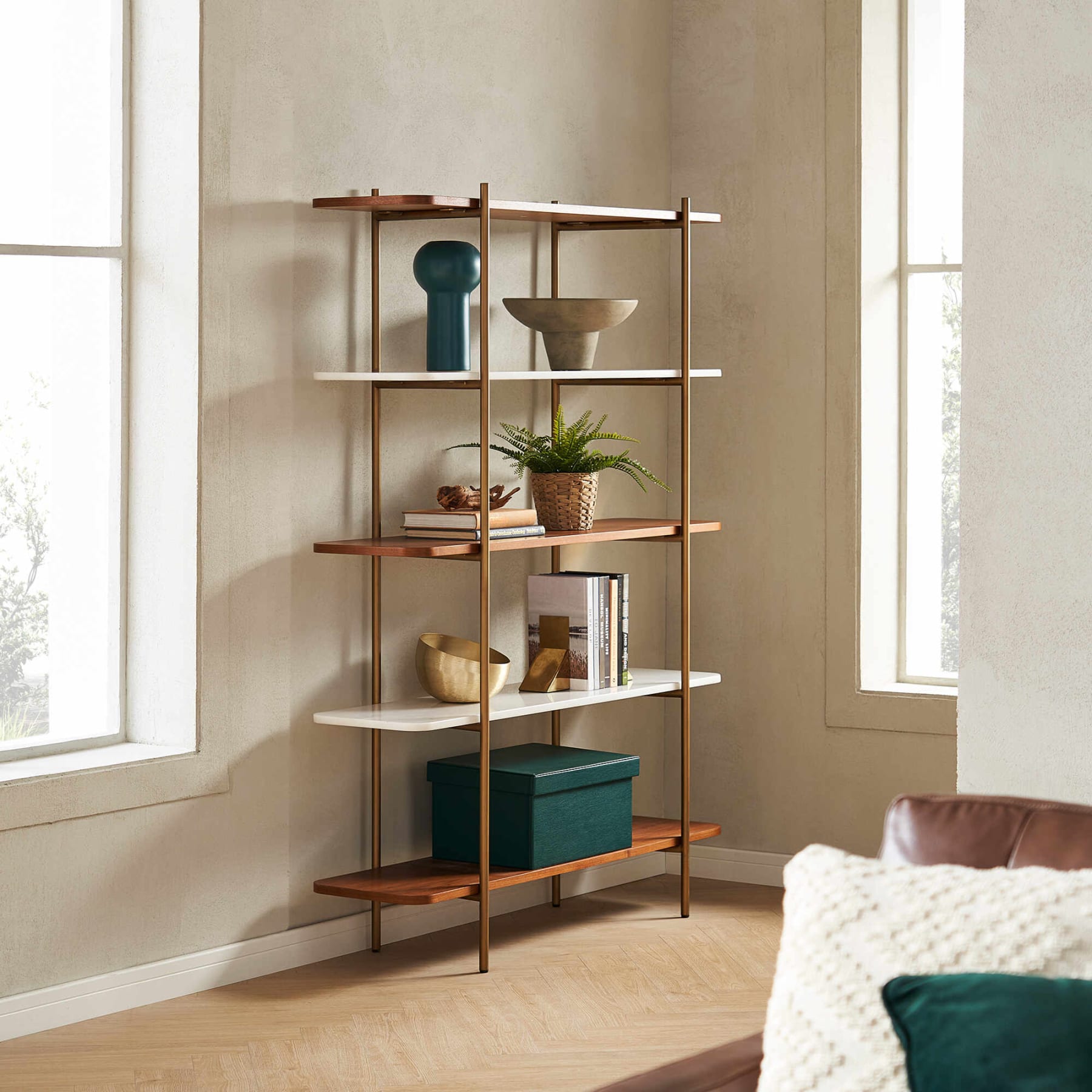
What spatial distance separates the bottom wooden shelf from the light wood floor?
0.71 feet

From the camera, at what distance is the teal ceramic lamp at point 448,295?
14.2ft

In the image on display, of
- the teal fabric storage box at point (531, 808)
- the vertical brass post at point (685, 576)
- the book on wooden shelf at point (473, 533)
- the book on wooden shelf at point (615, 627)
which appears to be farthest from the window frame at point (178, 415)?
the vertical brass post at point (685, 576)

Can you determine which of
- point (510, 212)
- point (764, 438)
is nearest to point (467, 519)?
point (510, 212)

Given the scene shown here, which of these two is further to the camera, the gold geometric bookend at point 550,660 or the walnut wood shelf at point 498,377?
the gold geometric bookend at point 550,660

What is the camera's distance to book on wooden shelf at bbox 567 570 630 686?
15.7ft

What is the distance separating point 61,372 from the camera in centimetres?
399

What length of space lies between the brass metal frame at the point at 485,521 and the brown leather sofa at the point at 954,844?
224 cm

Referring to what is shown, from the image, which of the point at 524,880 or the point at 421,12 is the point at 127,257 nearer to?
the point at 421,12

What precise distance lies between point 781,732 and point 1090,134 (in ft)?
8.87

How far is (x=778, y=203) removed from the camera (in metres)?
5.27

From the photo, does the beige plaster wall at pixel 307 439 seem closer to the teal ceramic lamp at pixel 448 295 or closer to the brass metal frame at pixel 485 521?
the brass metal frame at pixel 485 521

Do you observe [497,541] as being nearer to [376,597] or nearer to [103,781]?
[376,597]

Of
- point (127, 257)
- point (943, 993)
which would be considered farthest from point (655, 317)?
point (943, 993)

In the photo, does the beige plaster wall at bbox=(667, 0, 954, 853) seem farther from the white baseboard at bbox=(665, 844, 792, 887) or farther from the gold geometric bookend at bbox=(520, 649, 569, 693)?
the gold geometric bookend at bbox=(520, 649, 569, 693)
